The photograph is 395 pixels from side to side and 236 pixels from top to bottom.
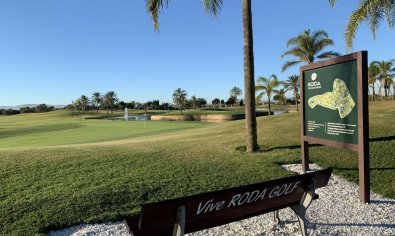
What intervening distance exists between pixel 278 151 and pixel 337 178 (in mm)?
2797

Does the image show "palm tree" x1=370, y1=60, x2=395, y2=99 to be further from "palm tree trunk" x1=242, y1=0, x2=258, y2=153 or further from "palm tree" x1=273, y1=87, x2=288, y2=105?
"palm tree trunk" x1=242, y1=0, x2=258, y2=153

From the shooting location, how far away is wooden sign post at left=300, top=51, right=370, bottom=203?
5703 millimetres

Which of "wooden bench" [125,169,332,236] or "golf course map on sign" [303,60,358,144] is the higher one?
"golf course map on sign" [303,60,358,144]

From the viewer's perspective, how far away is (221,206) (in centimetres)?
350

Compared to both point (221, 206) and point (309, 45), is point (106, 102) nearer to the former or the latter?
point (309, 45)

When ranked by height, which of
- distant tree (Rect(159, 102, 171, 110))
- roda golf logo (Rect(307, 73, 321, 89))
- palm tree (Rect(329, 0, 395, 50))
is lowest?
distant tree (Rect(159, 102, 171, 110))

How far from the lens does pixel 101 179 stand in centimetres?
715

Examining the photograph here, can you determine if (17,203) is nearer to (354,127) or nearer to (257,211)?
(257,211)

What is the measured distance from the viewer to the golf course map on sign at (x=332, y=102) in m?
5.97

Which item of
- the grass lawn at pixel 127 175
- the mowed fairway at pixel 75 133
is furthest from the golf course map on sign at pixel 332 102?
the mowed fairway at pixel 75 133

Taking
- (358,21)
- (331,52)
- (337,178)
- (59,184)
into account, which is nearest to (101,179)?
(59,184)

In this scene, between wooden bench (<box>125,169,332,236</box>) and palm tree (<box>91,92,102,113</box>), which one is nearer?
wooden bench (<box>125,169,332,236</box>)

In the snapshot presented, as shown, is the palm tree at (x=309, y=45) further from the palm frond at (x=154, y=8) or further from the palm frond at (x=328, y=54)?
the palm frond at (x=154, y=8)

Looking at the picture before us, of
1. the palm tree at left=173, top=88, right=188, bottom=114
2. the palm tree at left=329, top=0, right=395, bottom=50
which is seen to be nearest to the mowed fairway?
the palm tree at left=329, top=0, right=395, bottom=50
